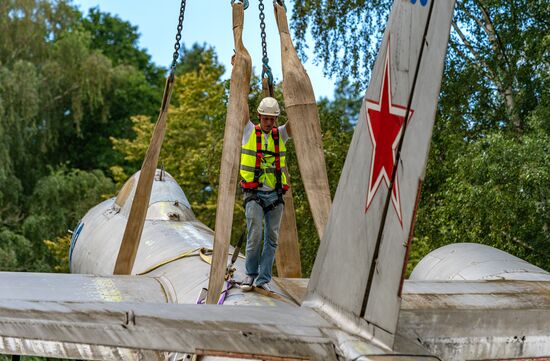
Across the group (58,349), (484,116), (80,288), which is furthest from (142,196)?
(484,116)

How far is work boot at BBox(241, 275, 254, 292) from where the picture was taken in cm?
920

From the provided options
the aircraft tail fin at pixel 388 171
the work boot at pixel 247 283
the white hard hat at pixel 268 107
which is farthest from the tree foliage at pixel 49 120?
the aircraft tail fin at pixel 388 171

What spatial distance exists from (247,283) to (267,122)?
162 centimetres

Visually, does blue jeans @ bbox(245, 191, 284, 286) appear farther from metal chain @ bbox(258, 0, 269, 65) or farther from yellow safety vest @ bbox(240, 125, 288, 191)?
metal chain @ bbox(258, 0, 269, 65)

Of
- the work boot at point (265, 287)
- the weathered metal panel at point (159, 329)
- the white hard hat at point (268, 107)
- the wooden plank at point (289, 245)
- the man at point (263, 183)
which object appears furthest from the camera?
the wooden plank at point (289, 245)

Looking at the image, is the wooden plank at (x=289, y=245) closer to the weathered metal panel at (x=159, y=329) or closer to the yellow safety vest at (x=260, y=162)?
the yellow safety vest at (x=260, y=162)

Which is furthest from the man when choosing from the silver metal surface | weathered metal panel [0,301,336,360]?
weathered metal panel [0,301,336,360]

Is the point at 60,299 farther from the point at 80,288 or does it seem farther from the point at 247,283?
the point at 247,283

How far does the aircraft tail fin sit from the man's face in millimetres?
2645

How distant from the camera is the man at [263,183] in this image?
9.01 m

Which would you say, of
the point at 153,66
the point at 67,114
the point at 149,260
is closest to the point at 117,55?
the point at 153,66

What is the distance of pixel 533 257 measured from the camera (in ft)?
62.8

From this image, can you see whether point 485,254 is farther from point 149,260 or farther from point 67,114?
point 67,114

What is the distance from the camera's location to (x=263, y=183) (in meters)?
9.08
